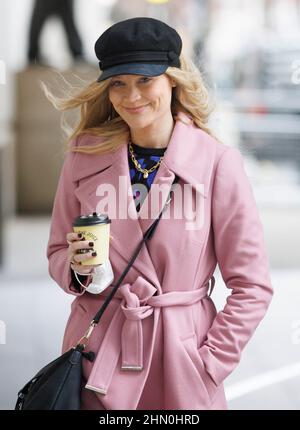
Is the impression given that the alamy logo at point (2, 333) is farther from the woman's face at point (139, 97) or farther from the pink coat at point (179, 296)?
the woman's face at point (139, 97)

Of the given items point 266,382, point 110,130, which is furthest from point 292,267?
point 110,130

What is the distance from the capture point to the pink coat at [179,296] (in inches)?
77.0

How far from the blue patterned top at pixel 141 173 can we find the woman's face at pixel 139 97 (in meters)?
0.10

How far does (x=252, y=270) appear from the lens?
6.52 feet

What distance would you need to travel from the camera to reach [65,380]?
188cm

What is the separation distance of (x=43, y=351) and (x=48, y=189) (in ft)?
12.6

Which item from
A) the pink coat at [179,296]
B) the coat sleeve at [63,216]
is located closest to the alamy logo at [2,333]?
the coat sleeve at [63,216]

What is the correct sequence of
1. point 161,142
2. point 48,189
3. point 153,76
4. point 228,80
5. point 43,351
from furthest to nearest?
point 228,80
point 48,189
point 43,351
point 161,142
point 153,76

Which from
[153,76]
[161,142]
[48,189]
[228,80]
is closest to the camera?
[153,76]

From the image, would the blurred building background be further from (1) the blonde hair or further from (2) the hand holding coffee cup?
(2) the hand holding coffee cup

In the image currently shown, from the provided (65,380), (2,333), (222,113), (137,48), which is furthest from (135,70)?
(222,113)

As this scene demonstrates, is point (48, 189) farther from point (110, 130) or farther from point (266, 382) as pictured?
point (110, 130)

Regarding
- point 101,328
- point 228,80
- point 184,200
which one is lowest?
point 101,328

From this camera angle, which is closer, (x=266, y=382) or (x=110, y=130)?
(x=110, y=130)
